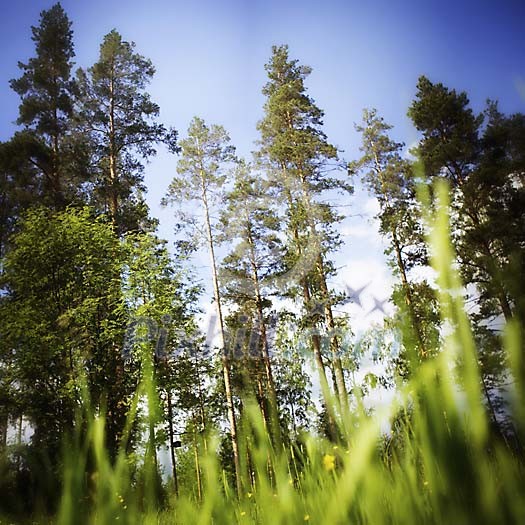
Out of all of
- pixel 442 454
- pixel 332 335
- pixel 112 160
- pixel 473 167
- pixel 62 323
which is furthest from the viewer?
pixel 112 160

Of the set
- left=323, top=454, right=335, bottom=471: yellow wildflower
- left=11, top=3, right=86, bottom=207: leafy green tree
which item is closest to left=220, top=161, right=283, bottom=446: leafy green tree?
left=11, top=3, right=86, bottom=207: leafy green tree

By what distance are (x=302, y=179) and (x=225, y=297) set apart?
261 inches

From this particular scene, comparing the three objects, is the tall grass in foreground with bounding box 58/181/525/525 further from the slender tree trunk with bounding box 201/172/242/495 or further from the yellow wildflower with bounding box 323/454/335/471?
the slender tree trunk with bounding box 201/172/242/495

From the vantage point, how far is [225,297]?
18.1m

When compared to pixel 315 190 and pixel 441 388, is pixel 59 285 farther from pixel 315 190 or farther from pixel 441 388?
pixel 441 388

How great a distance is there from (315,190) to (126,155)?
30.4 feet

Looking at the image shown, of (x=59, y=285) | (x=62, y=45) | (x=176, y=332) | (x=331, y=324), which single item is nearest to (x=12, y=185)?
(x=62, y=45)

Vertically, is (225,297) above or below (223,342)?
above

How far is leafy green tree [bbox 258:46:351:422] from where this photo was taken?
576 inches

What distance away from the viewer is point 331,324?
1361 cm

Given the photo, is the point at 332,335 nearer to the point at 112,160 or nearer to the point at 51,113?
the point at 112,160

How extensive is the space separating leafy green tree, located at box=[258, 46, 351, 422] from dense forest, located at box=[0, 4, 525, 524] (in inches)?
3.7

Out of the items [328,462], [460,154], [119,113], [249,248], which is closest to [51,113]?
[119,113]

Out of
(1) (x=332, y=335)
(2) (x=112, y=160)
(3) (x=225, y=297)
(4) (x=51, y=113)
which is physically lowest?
(1) (x=332, y=335)
